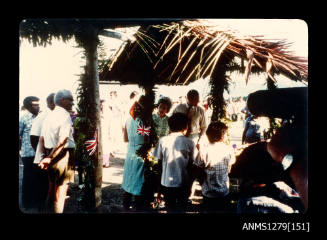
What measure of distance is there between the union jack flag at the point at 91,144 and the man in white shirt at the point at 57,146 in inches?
5.8

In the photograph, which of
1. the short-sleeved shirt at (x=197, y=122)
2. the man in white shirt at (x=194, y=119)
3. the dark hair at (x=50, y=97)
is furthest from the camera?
the short-sleeved shirt at (x=197, y=122)

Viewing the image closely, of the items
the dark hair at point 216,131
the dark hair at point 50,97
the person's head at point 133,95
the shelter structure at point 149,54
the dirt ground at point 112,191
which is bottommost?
the dirt ground at point 112,191

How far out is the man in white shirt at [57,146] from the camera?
221 centimetres

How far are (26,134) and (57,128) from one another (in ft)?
0.99

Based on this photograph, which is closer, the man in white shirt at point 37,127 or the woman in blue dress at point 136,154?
the man in white shirt at point 37,127

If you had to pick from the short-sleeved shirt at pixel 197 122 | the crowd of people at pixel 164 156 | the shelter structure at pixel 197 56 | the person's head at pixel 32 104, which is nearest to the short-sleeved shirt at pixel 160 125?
the crowd of people at pixel 164 156

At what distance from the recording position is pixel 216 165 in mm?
2160

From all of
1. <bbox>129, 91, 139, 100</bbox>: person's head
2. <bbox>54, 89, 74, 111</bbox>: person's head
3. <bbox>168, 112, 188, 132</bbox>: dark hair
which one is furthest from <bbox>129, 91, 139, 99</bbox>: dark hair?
<bbox>54, 89, 74, 111</bbox>: person's head

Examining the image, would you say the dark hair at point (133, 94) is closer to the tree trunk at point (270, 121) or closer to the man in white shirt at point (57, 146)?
the man in white shirt at point (57, 146)

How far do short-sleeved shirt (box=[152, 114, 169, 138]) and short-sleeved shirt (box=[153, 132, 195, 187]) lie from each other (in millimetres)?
59

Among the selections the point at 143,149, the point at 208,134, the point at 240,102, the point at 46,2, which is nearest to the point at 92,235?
the point at 143,149
